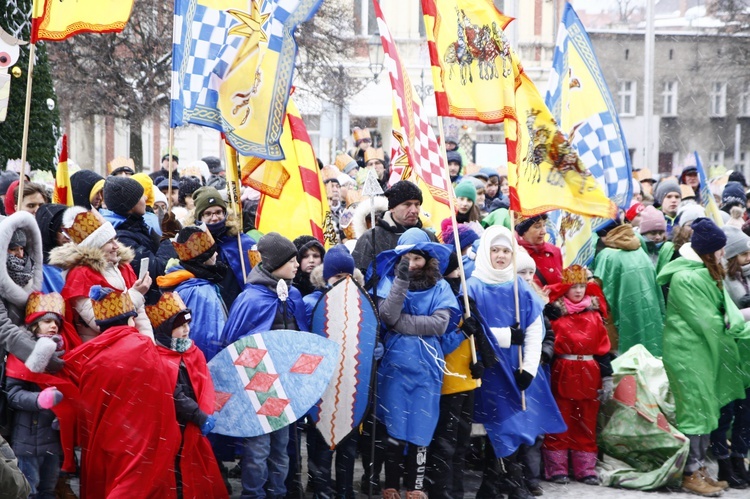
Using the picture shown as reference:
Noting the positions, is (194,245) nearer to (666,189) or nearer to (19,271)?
(19,271)

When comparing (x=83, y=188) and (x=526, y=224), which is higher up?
(x=83, y=188)

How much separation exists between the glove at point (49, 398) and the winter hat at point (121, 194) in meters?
2.02

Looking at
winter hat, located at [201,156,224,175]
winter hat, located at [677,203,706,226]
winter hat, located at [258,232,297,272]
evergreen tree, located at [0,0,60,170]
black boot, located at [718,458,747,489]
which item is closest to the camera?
winter hat, located at [258,232,297,272]

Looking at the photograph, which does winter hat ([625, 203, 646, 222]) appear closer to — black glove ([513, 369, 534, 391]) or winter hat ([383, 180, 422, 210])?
winter hat ([383, 180, 422, 210])

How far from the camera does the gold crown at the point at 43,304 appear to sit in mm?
6010

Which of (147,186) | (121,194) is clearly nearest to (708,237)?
(121,194)

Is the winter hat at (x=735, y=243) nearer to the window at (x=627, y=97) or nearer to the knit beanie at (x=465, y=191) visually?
the knit beanie at (x=465, y=191)

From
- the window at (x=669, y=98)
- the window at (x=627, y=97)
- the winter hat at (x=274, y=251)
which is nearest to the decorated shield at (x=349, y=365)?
the winter hat at (x=274, y=251)

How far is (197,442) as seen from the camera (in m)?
6.21

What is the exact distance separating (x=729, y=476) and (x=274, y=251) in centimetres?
387

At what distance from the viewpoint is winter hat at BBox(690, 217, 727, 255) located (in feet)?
26.7

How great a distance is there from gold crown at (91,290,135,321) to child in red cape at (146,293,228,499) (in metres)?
0.24

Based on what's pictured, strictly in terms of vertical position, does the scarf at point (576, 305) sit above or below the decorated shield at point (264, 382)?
above

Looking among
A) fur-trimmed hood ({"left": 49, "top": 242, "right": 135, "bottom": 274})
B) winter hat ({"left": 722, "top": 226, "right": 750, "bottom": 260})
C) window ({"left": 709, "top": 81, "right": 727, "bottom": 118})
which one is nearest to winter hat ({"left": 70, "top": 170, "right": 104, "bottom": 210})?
fur-trimmed hood ({"left": 49, "top": 242, "right": 135, "bottom": 274})
